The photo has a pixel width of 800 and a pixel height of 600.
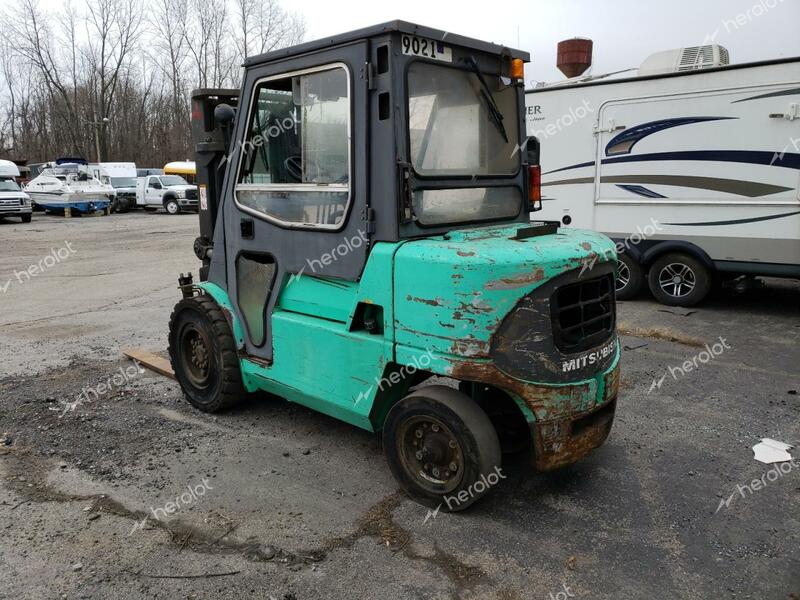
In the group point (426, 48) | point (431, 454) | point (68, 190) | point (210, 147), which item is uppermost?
point (68, 190)

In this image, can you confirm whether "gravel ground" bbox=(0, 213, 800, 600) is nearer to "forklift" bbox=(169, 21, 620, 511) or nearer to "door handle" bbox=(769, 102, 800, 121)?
"forklift" bbox=(169, 21, 620, 511)

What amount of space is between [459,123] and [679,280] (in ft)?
19.9

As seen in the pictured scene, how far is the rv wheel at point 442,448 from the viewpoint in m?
3.19

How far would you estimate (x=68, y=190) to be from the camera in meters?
26.7

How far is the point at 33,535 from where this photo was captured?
3225 millimetres

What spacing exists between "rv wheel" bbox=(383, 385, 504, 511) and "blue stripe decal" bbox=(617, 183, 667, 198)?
20.8 ft

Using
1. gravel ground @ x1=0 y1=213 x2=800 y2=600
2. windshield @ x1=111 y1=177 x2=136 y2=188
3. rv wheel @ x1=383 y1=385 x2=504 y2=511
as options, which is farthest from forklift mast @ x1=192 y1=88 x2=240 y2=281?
windshield @ x1=111 y1=177 x2=136 y2=188

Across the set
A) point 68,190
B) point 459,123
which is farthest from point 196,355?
point 68,190

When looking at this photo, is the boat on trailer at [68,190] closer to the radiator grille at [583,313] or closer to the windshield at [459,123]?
the windshield at [459,123]

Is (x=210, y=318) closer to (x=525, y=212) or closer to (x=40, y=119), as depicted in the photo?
(x=525, y=212)

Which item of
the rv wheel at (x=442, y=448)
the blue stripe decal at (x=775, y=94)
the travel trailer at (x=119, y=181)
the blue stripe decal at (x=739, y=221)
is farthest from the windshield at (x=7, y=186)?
the rv wheel at (x=442, y=448)

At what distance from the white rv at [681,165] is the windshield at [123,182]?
89.8 feet

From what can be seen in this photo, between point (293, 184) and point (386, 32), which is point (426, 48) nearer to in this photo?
point (386, 32)

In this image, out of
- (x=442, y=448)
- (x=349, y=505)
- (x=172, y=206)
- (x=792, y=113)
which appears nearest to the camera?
(x=442, y=448)
